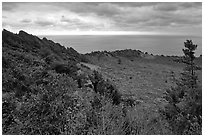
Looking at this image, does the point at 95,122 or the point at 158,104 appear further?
A: the point at 158,104

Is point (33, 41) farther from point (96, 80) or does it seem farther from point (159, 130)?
point (159, 130)

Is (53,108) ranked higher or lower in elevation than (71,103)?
higher

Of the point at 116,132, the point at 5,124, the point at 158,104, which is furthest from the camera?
the point at 158,104

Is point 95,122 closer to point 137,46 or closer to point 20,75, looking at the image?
point 137,46

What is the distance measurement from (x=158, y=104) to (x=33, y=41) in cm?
1129

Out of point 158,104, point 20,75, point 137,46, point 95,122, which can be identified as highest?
point 137,46

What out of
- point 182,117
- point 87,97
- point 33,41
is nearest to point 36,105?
point 87,97

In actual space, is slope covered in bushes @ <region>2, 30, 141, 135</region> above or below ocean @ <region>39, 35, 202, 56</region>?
below

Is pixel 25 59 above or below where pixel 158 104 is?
above

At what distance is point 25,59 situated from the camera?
39.3 feet

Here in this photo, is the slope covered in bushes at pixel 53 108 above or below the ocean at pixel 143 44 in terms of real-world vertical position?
below

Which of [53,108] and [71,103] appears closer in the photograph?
[53,108]

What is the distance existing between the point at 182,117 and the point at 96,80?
15.4 feet

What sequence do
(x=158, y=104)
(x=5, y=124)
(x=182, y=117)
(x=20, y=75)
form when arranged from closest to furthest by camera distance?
(x=182, y=117)
(x=5, y=124)
(x=20, y=75)
(x=158, y=104)
